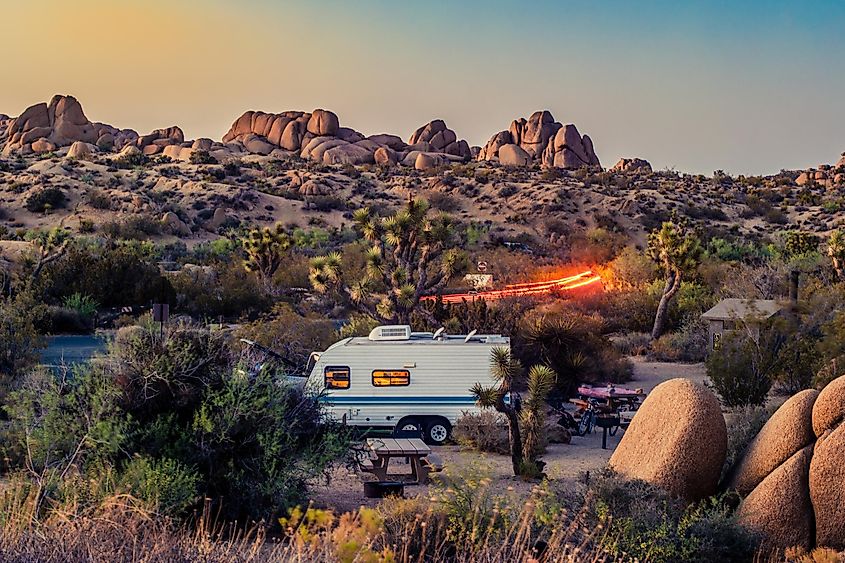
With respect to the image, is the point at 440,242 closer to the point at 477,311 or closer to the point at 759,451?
the point at 477,311

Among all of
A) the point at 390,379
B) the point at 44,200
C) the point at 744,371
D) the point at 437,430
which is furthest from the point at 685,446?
the point at 44,200

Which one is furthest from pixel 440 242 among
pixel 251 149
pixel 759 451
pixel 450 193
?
pixel 251 149

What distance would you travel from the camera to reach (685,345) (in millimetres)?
27609

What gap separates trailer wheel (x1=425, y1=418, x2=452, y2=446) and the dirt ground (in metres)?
0.28

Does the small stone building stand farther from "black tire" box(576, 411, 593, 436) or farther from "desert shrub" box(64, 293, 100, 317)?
"desert shrub" box(64, 293, 100, 317)

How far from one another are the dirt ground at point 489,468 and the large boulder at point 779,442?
1.56 meters

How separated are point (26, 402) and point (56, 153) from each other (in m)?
84.1

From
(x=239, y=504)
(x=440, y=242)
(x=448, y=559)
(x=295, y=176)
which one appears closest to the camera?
(x=448, y=559)

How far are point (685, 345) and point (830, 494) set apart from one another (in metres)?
18.6

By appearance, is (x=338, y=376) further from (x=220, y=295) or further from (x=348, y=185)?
(x=348, y=185)

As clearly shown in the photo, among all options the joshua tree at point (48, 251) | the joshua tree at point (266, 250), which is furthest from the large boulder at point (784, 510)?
the joshua tree at point (266, 250)

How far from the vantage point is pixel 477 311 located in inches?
949

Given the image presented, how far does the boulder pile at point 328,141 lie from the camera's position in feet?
318

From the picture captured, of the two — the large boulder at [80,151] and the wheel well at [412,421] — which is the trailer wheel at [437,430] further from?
the large boulder at [80,151]
